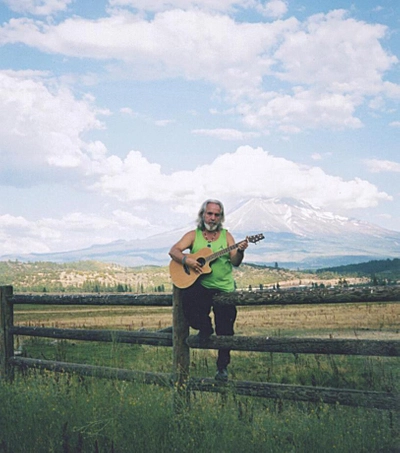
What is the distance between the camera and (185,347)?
23.7 feet

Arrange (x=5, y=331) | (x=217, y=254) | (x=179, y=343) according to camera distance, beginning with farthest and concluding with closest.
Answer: (x=5, y=331) → (x=179, y=343) → (x=217, y=254)

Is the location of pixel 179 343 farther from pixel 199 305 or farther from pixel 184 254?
pixel 184 254

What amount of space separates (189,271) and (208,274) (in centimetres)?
20

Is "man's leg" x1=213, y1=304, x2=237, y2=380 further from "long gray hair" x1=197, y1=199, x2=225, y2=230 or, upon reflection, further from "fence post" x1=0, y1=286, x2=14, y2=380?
"fence post" x1=0, y1=286, x2=14, y2=380

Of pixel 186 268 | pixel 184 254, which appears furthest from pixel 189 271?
pixel 184 254

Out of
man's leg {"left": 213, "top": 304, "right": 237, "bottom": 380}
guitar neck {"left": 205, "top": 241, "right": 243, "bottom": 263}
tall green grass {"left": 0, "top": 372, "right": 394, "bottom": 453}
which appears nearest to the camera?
tall green grass {"left": 0, "top": 372, "right": 394, "bottom": 453}

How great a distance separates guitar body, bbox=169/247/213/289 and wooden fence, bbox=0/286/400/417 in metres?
0.21

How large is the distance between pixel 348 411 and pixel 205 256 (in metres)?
2.28

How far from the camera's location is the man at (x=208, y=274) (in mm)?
→ 6844

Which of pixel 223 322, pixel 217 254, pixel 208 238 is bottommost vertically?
pixel 223 322

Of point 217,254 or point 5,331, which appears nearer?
point 217,254

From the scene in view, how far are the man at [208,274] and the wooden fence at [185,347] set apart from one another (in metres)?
0.19

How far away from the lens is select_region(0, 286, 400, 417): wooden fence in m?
5.96

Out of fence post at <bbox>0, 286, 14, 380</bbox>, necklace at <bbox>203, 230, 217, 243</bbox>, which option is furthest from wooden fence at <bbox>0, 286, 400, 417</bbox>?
necklace at <bbox>203, 230, 217, 243</bbox>
